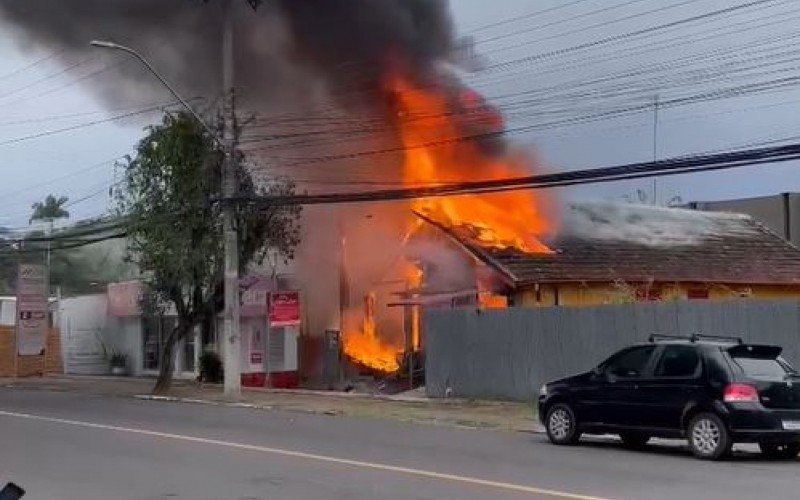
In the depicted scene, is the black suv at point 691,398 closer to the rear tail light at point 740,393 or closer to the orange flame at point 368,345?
the rear tail light at point 740,393

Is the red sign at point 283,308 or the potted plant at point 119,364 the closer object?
the red sign at point 283,308

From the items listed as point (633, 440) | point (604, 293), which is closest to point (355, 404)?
point (604, 293)

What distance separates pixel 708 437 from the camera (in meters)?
12.9

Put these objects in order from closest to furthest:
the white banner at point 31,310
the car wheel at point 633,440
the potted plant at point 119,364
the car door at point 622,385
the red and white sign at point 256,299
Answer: the car door at point 622,385
the car wheel at point 633,440
the red and white sign at point 256,299
the white banner at point 31,310
the potted plant at point 119,364

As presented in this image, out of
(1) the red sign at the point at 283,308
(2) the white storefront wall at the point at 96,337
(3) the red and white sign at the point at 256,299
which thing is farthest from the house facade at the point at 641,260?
(2) the white storefront wall at the point at 96,337

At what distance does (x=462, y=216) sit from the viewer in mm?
29219

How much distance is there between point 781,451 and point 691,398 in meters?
1.38

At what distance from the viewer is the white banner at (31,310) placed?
34750mm

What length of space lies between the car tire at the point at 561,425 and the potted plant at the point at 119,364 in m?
26.2

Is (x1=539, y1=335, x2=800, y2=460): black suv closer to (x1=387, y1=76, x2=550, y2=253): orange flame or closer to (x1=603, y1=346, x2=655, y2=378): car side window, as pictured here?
(x1=603, y1=346, x2=655, y2=378): car side window

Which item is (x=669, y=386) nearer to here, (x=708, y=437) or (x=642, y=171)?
(x=708, y=437)

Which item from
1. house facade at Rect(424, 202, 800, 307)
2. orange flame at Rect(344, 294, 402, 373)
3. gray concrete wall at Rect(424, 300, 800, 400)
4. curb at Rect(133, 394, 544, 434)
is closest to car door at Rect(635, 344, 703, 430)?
curb at Rect(133, 394, 544, 434)

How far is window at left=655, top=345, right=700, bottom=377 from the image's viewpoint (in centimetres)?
1340

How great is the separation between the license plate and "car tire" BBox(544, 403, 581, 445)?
2.83m
